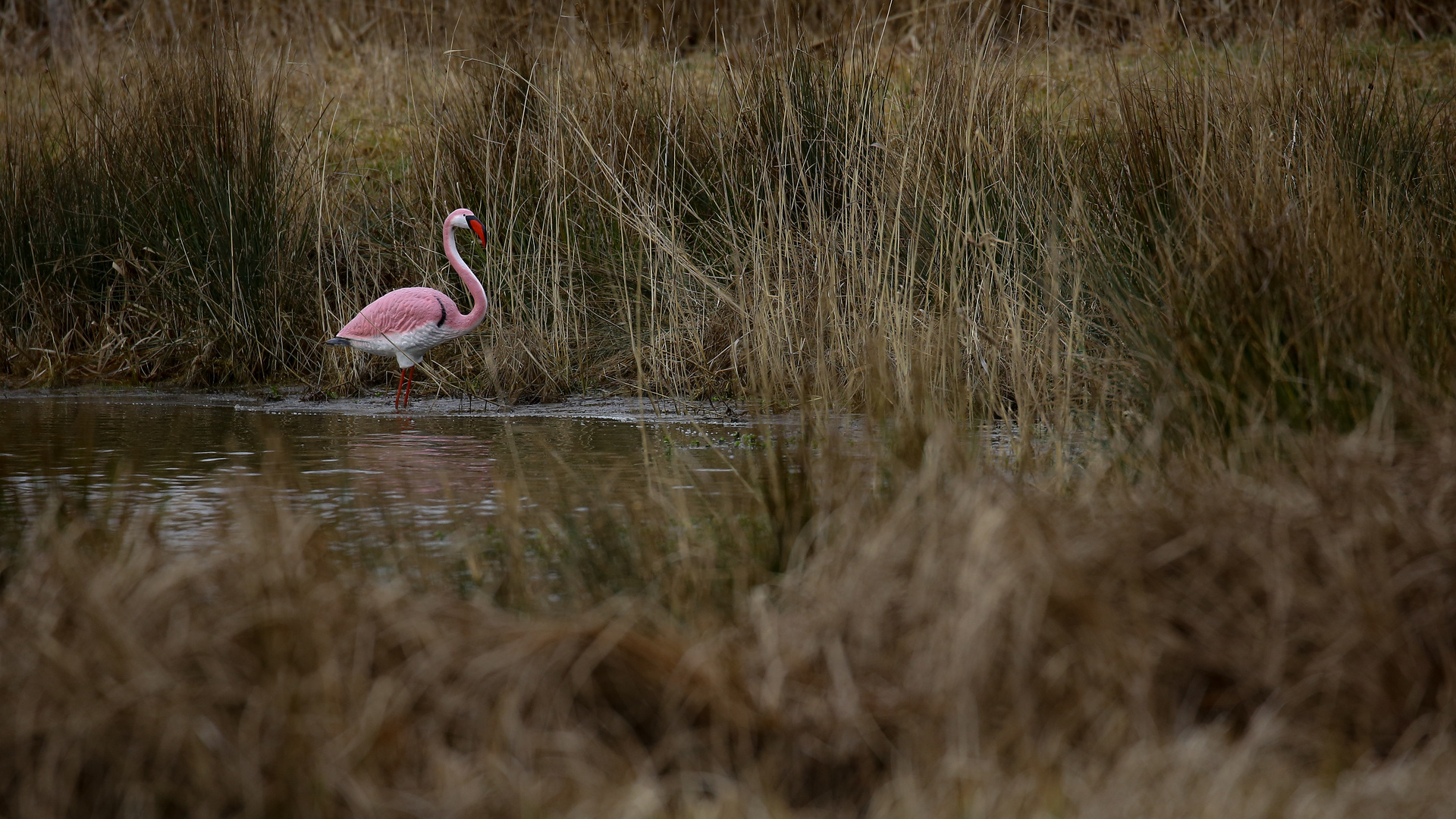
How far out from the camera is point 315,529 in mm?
2648

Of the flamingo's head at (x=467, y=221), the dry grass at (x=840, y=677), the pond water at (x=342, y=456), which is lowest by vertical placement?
the pond water at (x=342, y=456)

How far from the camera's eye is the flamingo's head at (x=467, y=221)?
Answer: 6.17 meters

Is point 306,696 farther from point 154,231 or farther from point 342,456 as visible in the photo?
point 154,231

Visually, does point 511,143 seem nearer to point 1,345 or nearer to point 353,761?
point 1,345

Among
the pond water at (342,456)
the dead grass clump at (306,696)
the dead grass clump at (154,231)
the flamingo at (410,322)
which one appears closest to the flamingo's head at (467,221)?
the flamingo at (410,322)

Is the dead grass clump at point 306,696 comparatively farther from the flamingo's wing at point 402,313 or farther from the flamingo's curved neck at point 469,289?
the flamingo's curved neck at point 469,289

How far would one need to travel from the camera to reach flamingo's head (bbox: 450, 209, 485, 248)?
617 centimetres

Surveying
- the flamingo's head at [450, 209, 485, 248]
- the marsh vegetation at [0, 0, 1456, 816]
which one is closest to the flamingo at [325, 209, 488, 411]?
the flamingo's head at [450, 209, 485, 248]

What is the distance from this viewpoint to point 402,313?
6.10 metres

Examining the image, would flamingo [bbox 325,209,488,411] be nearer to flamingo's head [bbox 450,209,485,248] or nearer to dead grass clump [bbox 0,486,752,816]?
flamingo's head [bbox 450,209,485,248]

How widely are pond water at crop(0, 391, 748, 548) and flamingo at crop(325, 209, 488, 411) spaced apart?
0.32 m

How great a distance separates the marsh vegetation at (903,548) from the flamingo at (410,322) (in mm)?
302

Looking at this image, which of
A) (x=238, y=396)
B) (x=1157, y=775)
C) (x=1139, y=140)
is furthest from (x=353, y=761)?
(x=238, y=396)

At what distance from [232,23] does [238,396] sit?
181cm
